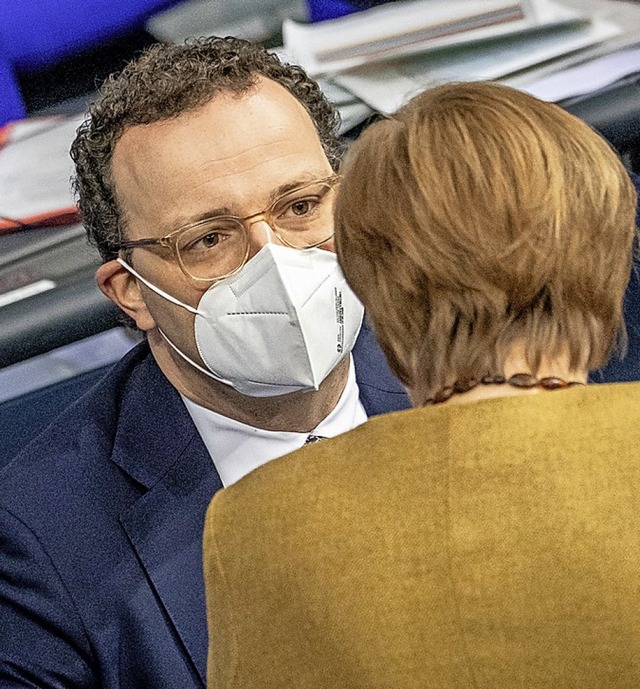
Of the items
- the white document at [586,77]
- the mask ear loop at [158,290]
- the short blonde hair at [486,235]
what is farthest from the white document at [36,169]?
the short blonde hair at [486,235]

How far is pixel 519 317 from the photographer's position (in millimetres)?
745

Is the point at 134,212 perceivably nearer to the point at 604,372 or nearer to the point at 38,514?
the point at 38,514

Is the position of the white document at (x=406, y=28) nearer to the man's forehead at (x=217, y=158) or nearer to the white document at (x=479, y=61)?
the white document at (x=479, y=61)

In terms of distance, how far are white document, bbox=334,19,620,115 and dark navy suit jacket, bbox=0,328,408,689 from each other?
37.6 inches

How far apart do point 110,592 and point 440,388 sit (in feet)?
2.04

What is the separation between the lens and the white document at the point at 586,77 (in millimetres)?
2096

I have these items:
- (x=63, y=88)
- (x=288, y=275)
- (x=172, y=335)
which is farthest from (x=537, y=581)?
(x=63, y=88)

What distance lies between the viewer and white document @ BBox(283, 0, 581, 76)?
2.16m

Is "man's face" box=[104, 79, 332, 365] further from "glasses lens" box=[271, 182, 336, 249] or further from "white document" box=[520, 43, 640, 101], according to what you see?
"white document" box=[520, 43, 640, 101]

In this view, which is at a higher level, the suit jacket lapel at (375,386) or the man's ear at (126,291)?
the man's ear at (126,291)

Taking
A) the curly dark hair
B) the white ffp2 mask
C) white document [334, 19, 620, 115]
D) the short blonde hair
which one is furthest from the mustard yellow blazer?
white document [334, 19, 620, 115]

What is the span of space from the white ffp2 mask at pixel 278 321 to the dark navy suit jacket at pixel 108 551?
0.15 metres

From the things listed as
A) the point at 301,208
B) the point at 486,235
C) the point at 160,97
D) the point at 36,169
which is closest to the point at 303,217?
the point at 301,208

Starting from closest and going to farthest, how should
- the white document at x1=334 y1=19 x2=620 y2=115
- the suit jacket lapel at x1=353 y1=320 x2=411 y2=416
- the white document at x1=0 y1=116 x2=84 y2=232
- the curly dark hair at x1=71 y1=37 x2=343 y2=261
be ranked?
the curly dark hair at x1=71 y1=37 x2=343 y2=261
the suit jacket lapel at x1=353 y1=320 x2=411 y2=416
the white document at x1=0 y1=116 x2=84 y2=232
the white document at x1=334 y1=19 x2=620 y2=115
